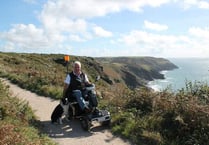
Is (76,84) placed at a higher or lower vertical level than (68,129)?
higher

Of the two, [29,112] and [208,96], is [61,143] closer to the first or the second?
[29,112]

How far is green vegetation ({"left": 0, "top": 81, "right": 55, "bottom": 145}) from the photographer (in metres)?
7.89

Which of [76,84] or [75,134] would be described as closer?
[75,134]

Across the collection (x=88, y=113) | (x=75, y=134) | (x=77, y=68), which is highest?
(x=77, y=68)

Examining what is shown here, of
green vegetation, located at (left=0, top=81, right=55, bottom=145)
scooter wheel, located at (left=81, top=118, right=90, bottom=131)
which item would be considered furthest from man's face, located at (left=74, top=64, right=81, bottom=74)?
green vegetation, located at (left=0, top=81, right=55, bottom=145)

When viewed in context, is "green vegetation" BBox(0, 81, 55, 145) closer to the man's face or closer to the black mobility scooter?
the black mobility scooter

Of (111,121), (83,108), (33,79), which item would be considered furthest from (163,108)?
(33,79)

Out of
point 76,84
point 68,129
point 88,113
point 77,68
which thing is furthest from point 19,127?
point 77,68

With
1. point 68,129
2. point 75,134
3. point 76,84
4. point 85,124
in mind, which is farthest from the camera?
point 76,84

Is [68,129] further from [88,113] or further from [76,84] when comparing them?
[76,84]

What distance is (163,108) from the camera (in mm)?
11227

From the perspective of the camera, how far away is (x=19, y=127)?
376 inches

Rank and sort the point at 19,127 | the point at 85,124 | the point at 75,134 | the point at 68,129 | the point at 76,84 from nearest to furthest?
the point at 19,127 < the point at 75,134 < the point at 85,124 < the point at 68,129 < the point at 76,84

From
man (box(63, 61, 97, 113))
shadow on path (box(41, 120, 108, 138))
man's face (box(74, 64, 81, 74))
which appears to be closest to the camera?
shadow on path (box(41, 120, 108, 138))
